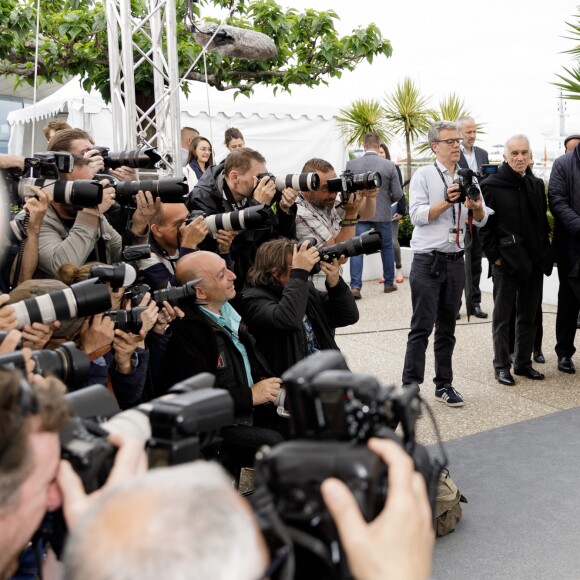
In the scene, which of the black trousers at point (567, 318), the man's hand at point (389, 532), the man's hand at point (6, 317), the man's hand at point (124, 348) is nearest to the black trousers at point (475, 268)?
the black trousers at point (567, 318)

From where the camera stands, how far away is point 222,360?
10.2 ft

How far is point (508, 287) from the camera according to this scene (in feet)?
16.9

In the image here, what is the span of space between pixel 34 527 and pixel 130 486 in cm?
36

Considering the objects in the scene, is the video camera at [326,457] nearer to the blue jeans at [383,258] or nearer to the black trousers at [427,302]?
the black trousers at [427,302]

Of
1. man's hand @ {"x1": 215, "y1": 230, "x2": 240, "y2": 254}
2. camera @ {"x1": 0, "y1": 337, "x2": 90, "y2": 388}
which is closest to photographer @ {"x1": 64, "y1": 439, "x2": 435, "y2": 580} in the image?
camera @ {"x1": 0, "y1": 337, "x2": 90, "y2": 388}

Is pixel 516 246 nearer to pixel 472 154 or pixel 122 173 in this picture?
pixel 472 154

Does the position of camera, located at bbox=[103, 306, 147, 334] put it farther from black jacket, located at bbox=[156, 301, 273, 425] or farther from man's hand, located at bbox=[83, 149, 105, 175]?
man's hand, located at bbox=[83, 149, 105, 175]

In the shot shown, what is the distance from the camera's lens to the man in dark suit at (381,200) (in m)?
8.00

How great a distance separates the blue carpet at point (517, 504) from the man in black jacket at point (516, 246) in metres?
0.82

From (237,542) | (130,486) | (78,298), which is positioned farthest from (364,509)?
(78,298)

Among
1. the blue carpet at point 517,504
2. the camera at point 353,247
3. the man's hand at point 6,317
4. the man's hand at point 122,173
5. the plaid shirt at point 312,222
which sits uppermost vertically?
the man's hand at point 122,173

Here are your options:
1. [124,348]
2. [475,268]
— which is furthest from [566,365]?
[124,348]

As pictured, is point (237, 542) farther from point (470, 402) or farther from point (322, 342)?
point (470, 402)

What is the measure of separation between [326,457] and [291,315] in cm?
221
